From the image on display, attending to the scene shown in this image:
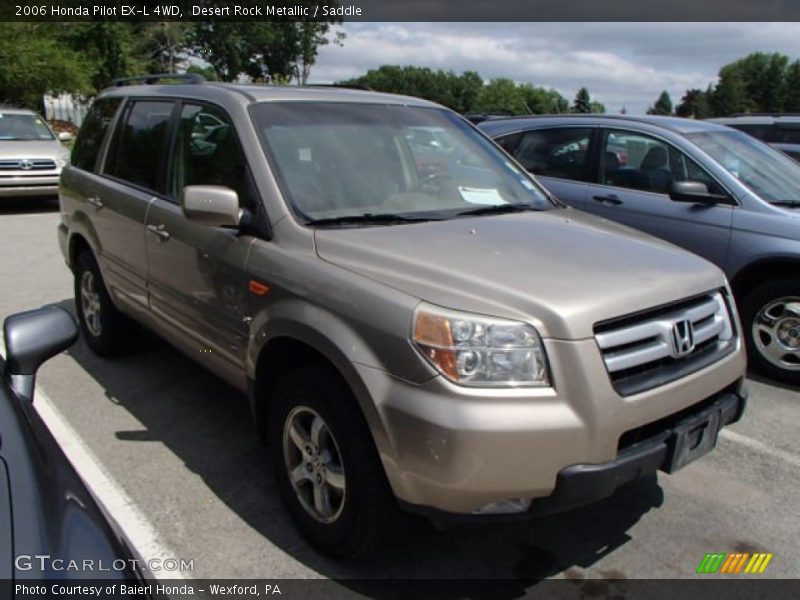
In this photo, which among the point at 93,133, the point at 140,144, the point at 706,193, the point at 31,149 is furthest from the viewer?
the point at 31,149

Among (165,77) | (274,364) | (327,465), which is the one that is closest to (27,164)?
(165,77)

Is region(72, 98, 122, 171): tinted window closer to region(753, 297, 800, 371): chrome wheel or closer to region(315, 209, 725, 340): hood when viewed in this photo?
region(315, 209, 725, 340): hood

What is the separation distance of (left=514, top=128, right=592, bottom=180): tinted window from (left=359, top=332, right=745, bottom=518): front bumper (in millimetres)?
3886

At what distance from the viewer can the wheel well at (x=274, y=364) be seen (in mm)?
2760

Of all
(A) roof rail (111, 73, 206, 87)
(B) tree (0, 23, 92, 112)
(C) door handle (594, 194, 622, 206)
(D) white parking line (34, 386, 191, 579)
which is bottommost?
(D) white parking line (34, 386, 191, 579)

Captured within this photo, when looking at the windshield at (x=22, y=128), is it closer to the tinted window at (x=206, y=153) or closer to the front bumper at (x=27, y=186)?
the front bumper at (x=27, y=186)

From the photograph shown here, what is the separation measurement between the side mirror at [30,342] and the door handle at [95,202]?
2526 mm

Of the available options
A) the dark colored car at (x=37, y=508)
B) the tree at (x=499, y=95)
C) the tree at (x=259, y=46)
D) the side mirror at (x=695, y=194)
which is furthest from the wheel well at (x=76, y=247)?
the tree at (x=499, y=95)

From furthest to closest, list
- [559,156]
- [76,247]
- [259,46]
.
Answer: [259,46], [559,156], [76,247]

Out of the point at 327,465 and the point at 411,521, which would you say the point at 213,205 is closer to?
the point at 327,465

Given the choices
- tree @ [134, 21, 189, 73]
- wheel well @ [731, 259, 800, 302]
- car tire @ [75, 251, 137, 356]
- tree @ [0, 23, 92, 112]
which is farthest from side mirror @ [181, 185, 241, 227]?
tree @ [134, 21, 189, 73]

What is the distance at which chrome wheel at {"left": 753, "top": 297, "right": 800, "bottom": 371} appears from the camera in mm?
4598

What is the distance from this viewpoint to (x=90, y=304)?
16.4ft

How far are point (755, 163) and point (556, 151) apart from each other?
159 centimetres
